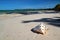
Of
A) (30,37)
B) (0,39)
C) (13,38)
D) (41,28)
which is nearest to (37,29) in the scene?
(41,28)

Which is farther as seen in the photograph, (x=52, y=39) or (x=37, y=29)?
(x=37, y=29)

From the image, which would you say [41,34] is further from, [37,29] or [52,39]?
[52,39]

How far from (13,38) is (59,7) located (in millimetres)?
28070

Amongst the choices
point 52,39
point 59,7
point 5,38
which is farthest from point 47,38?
point 59,7

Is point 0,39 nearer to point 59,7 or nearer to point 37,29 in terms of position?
point 37,29

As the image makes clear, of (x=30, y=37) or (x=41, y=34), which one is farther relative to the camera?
(x=41, y=34)

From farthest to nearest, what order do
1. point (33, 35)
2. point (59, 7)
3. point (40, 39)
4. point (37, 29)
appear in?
point (59, 7) → point (37, 29) → point (33, 35) → point (40, 39)

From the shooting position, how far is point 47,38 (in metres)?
4.38

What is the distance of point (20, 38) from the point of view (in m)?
4.39

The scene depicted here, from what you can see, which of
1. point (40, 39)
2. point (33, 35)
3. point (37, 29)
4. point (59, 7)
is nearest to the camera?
point (40, 39)

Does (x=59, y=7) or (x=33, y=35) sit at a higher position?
(x=33, y=35)

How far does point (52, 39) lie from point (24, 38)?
0.96m

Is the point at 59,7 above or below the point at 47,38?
below

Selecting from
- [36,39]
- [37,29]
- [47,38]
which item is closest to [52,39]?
[47,38]
